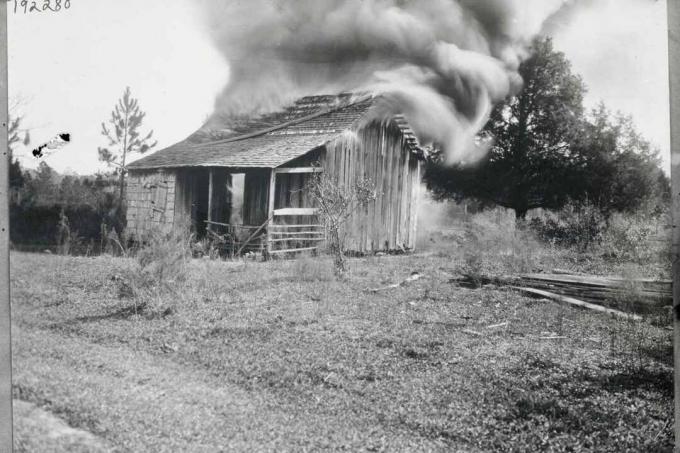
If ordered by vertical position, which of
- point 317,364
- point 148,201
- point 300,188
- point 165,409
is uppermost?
point 300,188

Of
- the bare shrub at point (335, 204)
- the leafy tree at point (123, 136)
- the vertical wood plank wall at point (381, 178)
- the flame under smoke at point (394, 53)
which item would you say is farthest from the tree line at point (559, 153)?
the leafy tree at point (123, 136)

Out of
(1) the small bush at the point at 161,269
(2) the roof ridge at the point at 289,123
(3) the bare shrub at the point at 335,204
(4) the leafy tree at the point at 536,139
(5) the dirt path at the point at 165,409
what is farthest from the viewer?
(3) the bare shrub at the point at 335,204

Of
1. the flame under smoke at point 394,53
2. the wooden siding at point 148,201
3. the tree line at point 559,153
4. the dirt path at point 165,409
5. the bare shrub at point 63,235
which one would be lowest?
the dirt path at point 165,409

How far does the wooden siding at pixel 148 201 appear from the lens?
318cm

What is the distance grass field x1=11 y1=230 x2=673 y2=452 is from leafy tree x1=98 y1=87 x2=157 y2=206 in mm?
709

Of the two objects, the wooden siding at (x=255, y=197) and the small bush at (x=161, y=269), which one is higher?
the wooden siding at (x=255, y=197)

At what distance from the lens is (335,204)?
3336 millimetres

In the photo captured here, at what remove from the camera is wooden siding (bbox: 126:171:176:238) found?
10.4ft

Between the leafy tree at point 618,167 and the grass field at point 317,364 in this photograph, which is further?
the leafy tree at point 618,167

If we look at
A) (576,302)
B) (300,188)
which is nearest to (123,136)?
(300,188)

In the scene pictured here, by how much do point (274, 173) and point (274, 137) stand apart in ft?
0.94

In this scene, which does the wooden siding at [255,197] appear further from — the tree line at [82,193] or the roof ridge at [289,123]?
the tree line at [82,193]

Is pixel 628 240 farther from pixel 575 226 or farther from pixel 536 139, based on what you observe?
pixel 536 139

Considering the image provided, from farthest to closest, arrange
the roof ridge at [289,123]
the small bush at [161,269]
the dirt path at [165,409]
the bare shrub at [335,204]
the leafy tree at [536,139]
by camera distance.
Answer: the bare shrub at [335,204] → the roof ridge at [289,123] → the small bush at [161,269] → the leafy tree at [536,139] → the dirt path at [165,409]
